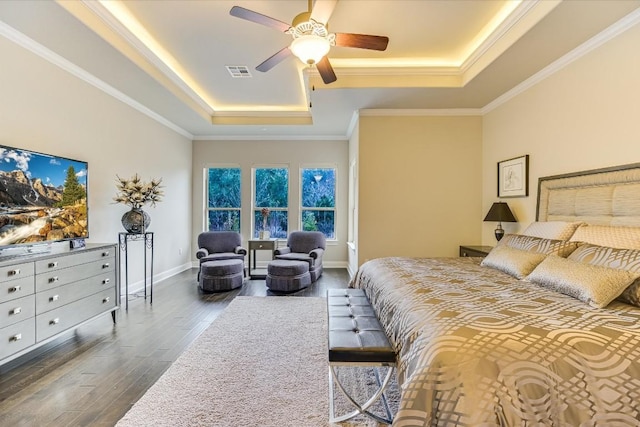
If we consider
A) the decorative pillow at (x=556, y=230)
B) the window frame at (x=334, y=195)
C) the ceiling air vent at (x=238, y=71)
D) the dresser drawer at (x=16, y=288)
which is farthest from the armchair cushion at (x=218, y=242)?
the decorative pillow at (x=556, y=230)

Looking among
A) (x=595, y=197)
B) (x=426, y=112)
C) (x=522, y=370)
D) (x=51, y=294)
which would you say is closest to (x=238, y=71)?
(x=426, y=112)

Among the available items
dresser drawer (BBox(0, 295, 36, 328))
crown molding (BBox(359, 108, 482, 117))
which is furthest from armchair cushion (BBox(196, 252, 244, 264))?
crown molding (BBox(359, 108, 482, 117))

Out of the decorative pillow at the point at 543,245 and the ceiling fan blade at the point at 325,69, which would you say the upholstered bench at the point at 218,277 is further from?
the decorative pillow at the point at 543,245

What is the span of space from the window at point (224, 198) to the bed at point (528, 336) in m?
5.24

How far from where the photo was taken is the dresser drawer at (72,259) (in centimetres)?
273

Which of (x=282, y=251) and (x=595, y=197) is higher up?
(x=595, y=197)

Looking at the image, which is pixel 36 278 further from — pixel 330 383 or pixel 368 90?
pixel 368 90

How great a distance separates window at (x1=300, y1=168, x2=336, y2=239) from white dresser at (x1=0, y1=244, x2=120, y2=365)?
14.0ft

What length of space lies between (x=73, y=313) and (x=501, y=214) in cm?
497

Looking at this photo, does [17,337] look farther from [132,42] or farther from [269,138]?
[269,138]

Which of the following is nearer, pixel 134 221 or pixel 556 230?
pixel 556 230

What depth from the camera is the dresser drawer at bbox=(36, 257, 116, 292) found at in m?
2.72

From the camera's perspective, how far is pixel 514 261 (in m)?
2.65

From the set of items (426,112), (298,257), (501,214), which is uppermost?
(426,112)
